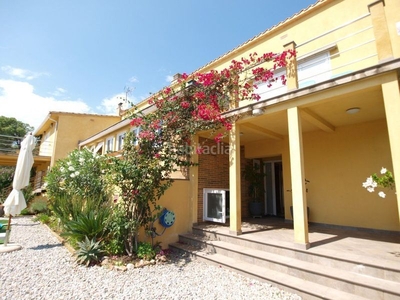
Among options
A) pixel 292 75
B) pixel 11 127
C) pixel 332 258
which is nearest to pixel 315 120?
pixel 292 75

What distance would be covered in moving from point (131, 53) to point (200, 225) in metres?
12.0

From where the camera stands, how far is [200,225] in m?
10.7

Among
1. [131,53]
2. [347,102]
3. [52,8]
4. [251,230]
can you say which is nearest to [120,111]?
[131,53]

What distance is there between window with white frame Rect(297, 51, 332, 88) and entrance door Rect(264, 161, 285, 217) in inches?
230

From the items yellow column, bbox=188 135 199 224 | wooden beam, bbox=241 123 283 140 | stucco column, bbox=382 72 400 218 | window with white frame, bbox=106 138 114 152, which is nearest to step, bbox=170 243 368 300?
yellow column, bbox=188 135 199 224

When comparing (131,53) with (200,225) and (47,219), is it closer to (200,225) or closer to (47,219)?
(200,225)

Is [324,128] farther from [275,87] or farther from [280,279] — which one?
[280,279]

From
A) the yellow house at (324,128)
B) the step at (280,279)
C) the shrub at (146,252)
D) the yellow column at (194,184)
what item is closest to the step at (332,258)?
the yellow house at (324,128)

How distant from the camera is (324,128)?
10.1 meters

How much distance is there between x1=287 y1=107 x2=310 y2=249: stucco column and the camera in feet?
22.5

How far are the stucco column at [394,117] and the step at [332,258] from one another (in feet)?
4.93

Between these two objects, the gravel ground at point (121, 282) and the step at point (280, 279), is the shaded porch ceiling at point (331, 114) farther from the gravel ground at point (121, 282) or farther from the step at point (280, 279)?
the gravel ground at point (121, 282)

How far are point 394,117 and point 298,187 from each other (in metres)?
3.14

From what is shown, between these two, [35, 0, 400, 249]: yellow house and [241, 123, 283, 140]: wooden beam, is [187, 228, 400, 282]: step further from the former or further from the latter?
[241, 123, 283, 140]: wooden beam
